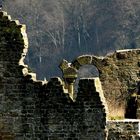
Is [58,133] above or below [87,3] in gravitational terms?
below

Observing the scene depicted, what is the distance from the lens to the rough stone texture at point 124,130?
22.0 meters

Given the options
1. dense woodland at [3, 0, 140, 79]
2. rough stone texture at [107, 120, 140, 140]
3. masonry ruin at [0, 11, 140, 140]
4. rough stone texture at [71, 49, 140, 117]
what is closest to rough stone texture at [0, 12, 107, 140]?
masonry ruin at [0, 11, 140, 140]

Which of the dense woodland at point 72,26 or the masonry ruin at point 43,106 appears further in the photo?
the dense woodland at point 72,26

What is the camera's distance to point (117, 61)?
3088cm

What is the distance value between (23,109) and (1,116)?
0.48 metres

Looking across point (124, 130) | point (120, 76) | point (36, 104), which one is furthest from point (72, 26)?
point (36, 104)

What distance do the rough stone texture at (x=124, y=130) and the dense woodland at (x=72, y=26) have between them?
94.3 metres

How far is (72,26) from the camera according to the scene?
128625mm

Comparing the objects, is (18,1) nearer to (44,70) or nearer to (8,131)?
(44,70)

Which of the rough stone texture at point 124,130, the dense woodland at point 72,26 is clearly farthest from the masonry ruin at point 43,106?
the dense woodland at point 72,26

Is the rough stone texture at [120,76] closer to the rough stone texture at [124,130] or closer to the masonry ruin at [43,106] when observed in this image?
the rough stone texture at [124,130]

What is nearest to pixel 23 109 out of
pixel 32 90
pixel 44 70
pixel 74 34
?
pixel 32 90

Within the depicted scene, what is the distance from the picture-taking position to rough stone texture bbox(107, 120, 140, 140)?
72.2 feet

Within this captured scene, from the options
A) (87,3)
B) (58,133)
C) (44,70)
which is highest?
(87,3)
